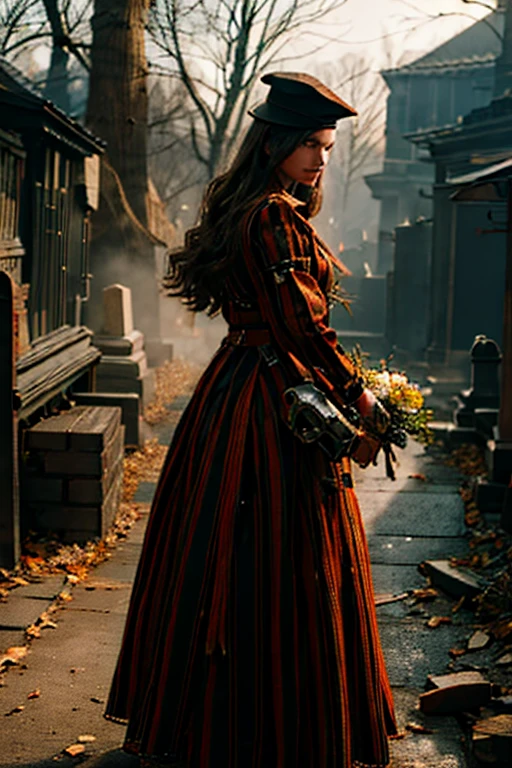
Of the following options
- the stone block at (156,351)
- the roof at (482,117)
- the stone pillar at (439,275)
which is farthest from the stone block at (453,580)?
the stone pillar at (439,275)

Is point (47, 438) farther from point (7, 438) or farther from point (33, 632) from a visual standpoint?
point (33, 632)

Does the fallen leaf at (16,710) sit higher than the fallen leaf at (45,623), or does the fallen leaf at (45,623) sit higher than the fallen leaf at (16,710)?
the fallen leaf at (45,623)

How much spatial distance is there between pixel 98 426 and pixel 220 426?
4.03m

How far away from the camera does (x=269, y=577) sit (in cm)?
373

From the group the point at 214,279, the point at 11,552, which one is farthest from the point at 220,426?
the point at 11,552

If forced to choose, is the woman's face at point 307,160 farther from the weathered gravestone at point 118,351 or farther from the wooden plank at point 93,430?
the weathered gravestone at point 118,351

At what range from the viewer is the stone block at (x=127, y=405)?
33.6 feet

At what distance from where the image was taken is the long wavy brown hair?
12.6 feet

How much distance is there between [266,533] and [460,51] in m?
37.4

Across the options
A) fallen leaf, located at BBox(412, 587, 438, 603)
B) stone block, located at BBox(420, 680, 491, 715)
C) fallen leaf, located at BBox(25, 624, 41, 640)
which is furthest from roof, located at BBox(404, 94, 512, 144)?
stone block, located at BBox(420, 680, 491, 715)

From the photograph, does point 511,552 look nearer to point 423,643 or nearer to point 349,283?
point 423,643

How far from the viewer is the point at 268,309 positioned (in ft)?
12.3

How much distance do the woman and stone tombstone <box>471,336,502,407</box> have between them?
8862 mm

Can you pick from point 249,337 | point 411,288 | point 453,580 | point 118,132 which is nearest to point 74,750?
point 249,337
